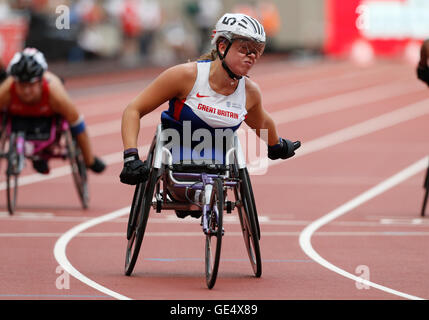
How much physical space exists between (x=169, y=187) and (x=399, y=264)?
2.15m

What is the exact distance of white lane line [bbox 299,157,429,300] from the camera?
9742mm

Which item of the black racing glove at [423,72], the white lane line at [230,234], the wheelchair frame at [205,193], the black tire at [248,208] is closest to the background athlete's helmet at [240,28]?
the wheelchair frame at [205,193]

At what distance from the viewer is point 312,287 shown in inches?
366

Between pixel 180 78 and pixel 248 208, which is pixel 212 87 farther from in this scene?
pixel 248 208

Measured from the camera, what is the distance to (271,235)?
12781 millimetres

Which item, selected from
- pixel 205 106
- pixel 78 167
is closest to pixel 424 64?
pixel 78 167

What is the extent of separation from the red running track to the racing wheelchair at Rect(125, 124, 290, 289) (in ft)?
1.01

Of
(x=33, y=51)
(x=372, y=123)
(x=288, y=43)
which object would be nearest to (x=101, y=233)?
(x=33, y=51)

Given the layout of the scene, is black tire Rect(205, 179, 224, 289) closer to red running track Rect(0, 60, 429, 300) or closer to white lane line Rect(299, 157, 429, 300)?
red running track Rect(0, 60, 429, 300)

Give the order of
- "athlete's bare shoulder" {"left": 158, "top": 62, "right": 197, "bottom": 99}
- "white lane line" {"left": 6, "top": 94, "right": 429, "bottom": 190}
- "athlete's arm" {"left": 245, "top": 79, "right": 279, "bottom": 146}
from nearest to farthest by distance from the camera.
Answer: "athlete's bare shoulder" {"left": 158, "top": 62, "right": 197, "bottom": 99}
"athlete's arm" {"left": 245, "top": 79, "right": 279, "bottom": 146}
"white lane line" {"left": 6, "top": 94, "right": 429, "bottom": 190}

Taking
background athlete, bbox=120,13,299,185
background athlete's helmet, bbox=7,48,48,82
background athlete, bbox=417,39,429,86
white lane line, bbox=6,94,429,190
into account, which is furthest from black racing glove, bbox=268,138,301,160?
white lane line, bbox=6,94,429,190

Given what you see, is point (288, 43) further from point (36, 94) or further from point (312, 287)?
point (312, 287)

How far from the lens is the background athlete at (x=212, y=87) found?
9.45 m

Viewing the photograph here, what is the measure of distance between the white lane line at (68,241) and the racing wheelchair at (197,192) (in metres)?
0.40
